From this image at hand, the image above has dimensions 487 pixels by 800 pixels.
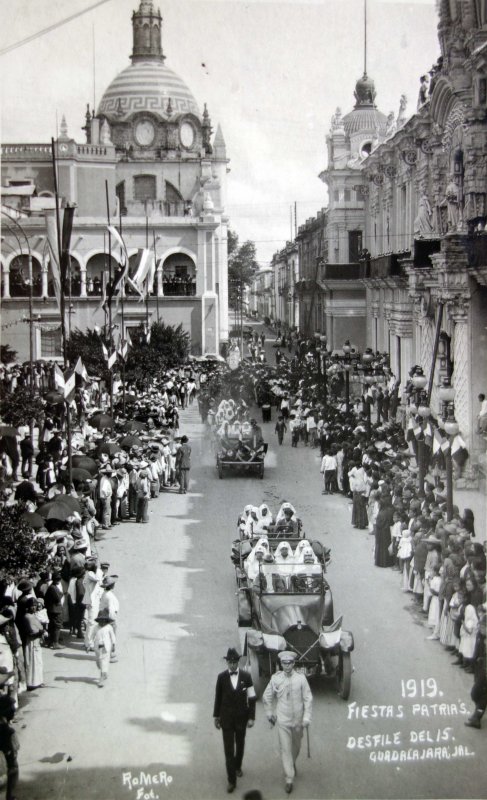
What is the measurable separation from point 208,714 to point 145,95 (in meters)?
46.4

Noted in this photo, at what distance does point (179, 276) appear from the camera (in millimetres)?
49438

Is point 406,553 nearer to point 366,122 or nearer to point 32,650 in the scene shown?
point 32,650

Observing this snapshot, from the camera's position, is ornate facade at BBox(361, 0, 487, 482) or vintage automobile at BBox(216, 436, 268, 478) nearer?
ornate facade at BBox(361, 0, 487, 482)

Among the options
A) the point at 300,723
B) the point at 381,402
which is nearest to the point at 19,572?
the point at 300,723

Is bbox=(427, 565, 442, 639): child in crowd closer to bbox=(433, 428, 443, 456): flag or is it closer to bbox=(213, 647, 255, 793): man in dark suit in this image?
bbox=(213, 647, 255, 793): man in dark suit

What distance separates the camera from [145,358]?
35531mm

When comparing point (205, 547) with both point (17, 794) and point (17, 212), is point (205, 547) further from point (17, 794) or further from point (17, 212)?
point (17, 212)

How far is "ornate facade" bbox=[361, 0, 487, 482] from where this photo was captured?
1916cm

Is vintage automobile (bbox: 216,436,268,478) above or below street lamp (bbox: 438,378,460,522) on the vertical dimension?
below

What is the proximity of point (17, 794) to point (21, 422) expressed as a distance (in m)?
13.7

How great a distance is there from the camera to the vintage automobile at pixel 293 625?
38.4 feet

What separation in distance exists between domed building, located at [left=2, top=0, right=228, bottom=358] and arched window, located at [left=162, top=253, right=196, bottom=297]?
0.16ft

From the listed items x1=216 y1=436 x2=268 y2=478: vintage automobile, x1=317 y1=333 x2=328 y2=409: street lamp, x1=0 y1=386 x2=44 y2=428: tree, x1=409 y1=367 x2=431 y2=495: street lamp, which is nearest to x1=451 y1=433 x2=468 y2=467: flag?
x1=409 y1=367 x2=431 y2=495: street lamp

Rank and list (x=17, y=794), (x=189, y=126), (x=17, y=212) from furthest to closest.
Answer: (x=189, y=126), (x=17, y=212), (x=17, y=794)
